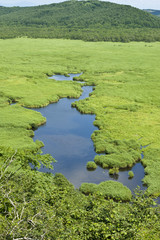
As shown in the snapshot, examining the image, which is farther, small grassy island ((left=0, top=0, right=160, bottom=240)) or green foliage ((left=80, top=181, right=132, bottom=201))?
green foliage ((left=80, top=181, right=132, bottom=201))

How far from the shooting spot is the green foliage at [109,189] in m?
30.2

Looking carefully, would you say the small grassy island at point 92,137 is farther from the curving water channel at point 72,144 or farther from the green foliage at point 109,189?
the curving water channel at point 72,144

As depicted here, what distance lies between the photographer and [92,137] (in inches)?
1741

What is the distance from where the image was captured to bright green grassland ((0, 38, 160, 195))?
1609 inches

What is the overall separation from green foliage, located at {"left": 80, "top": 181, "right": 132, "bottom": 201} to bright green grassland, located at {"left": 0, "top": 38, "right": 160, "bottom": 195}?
9.37 ft

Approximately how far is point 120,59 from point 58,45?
155 feet

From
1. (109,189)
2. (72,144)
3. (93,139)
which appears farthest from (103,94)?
(109,189)

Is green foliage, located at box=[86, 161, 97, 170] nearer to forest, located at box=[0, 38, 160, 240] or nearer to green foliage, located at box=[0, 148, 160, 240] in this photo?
forest, located at box=[0, 38, 160, 240]

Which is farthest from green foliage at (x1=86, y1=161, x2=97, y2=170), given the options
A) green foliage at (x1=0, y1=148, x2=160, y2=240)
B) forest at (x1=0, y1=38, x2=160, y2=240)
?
green foliage at (x1=0, y1=148, x2=160, y2=240)

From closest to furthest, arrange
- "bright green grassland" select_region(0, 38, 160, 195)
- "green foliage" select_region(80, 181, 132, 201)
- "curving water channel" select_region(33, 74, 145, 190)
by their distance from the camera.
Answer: "green foliage" select_region(80, 181, 132, 201)
"curving water channel" select_region(33, 74, 145, 190)
"bright green grassland" select_region(0, 38, 160, 195)

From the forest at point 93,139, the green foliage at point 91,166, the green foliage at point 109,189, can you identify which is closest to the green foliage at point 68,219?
the forest at point 93,139

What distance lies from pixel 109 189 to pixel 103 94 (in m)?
38.1

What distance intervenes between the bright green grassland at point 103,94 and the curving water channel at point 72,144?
57.9 inches

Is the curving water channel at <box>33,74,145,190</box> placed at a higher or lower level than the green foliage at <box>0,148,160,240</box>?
lower
